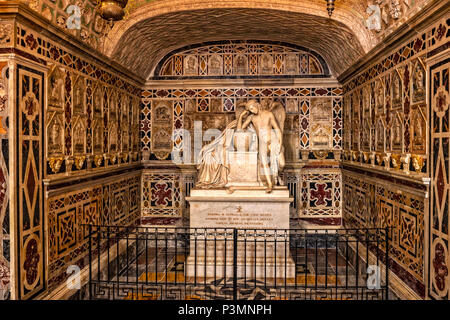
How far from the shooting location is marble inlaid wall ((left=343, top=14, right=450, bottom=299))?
3947mm

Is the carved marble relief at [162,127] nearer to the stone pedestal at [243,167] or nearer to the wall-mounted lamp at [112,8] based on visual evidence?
the stone pedestal at [243,167]

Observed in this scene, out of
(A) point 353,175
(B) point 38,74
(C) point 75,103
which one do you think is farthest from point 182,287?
(A) point 353,175

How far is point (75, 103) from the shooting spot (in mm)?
5387

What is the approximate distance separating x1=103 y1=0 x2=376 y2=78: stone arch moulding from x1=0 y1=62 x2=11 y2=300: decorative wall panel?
2654 mm

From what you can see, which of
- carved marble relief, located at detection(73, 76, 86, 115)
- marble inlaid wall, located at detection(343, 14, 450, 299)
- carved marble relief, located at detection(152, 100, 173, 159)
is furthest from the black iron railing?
carved marble relief, located at detection(152, 100, 173, 159)

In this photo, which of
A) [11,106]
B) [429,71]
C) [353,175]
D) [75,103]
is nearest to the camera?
[11,106]

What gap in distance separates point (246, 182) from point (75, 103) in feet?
9.77

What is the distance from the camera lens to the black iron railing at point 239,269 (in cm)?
514

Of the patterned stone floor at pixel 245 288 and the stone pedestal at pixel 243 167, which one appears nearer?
the patterned stone floor at pixel 245 288

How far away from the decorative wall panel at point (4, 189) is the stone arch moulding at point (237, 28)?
2654mm

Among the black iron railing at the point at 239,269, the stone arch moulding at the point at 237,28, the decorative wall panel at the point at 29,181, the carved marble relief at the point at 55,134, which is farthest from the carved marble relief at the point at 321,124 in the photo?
the decorative wall panel at the point at 29,181

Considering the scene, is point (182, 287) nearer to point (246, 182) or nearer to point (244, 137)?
point (246, 182)

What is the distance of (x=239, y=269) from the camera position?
6.14m

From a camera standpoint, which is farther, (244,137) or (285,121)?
(285,121)
